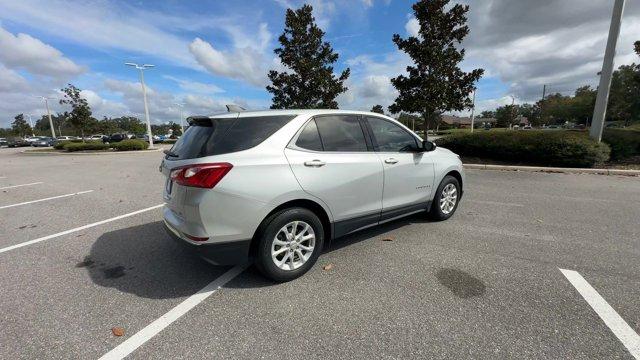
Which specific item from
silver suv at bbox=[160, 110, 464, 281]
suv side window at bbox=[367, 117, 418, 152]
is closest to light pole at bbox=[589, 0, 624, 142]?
suv side window at bbox=[367, 117, 418, 152]

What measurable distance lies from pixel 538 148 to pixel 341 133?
9280 mm

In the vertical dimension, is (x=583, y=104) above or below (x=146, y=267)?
above

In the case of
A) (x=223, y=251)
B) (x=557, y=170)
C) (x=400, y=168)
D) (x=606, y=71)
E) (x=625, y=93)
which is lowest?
(x=557, y=170)

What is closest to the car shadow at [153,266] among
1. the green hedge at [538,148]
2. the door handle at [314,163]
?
the door handle at [314,163]

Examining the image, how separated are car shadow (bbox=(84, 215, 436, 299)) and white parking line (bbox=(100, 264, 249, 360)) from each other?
0.09m

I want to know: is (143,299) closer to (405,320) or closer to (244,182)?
(244,182)

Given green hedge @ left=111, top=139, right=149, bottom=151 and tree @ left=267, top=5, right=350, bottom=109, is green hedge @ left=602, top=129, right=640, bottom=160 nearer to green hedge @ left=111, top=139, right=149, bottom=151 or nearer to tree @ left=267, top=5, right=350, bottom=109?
tree @ left=267, top=5, right=350, bottom=109

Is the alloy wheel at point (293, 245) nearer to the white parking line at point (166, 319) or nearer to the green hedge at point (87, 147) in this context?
the white parking line at point (166, 319)

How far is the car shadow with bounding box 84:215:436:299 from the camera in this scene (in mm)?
3076

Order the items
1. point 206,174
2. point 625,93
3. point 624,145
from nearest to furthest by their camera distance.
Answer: point 206,174
point 624,145
point 625,93

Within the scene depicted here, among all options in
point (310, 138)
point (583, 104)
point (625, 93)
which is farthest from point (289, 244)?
point (583, 104)

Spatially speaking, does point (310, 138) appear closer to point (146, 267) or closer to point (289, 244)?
point (289, 244)

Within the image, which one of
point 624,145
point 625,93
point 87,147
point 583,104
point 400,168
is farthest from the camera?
point 583,104

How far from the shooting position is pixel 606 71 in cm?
1016
